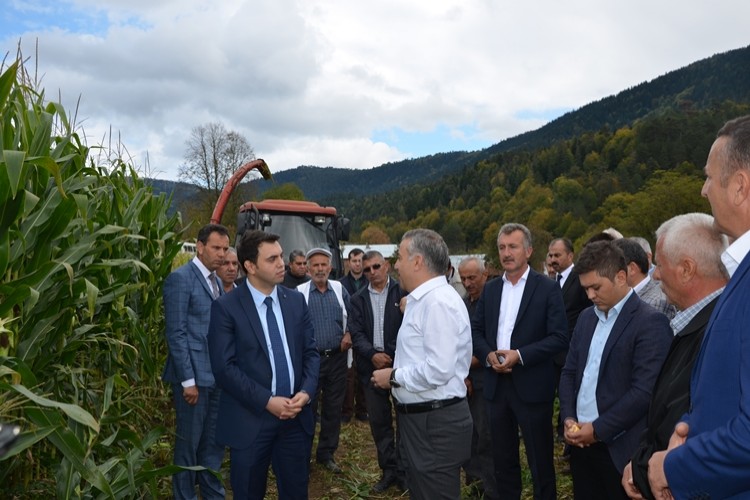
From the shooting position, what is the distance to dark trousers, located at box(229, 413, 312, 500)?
3.40 metres

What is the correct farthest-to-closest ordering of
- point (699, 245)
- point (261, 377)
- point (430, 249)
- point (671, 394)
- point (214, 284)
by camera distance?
1. point (214, 284)
2. point (261, 377)
3. point (430, 249)
4. point (699, 245)
5. point (671, 394)

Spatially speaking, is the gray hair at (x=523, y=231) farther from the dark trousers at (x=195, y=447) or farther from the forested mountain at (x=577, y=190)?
the forested mountain at (x=577, y=190)

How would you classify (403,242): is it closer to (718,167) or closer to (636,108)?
(718,167)

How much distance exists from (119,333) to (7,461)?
114 cm

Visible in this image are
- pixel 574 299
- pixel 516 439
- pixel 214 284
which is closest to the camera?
pixel 516 439

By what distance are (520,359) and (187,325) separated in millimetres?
2341

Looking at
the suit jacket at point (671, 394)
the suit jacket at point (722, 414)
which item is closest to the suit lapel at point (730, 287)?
the suit jacket at point (722, 414)

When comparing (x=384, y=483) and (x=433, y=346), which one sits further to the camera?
(x=384, y=483)

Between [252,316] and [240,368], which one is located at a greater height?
[252,316]

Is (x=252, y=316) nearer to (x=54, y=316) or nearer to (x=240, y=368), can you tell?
(x=240, y=368)

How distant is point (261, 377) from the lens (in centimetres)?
345

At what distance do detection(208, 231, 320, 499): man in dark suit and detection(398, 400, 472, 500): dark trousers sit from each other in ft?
2.29

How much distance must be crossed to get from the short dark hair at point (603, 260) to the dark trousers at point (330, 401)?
304cm

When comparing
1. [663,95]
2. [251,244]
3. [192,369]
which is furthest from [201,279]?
[663,95]
